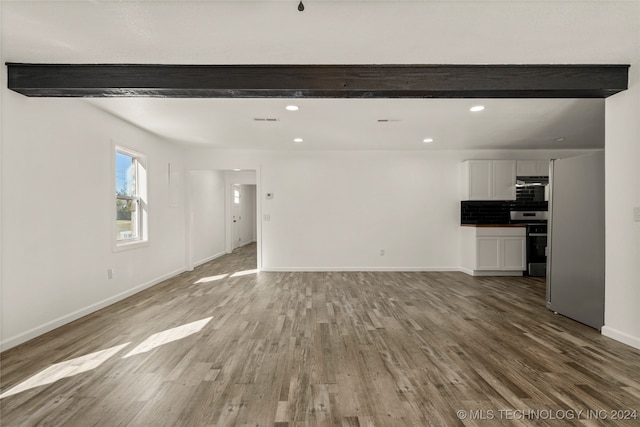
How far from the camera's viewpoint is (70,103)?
11.3 ft

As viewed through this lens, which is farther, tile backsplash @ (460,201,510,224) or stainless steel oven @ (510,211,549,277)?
tile backsplash @ (460,201,510,224)

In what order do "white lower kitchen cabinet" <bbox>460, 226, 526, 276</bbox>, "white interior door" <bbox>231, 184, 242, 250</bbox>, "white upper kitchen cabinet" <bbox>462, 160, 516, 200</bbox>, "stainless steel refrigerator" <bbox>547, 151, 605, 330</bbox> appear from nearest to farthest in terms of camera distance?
"stainless steel refrigerator" <bbox>547, 151, 605, 330</bbox> → "white lower kitchen cabinet" <bbox>460, 226, 526, 276</bbox> → "white upper kitchen cabinet" <bbox>462, 160, 516, 200</bbox> → "white interior door" <bbox>231, 184, 242, 250</bbox>

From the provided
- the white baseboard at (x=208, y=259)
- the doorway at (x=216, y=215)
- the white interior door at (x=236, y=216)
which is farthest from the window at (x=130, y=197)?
the white interior door at (x=236, y=216)

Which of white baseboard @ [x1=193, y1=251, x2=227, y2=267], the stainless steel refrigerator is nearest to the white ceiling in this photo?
the stainless steel refrigerator

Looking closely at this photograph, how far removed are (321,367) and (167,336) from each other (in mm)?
1587

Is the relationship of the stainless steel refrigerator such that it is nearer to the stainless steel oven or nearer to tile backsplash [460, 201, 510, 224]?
the stainless steel oven

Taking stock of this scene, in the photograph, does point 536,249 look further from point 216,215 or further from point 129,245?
point 216,215

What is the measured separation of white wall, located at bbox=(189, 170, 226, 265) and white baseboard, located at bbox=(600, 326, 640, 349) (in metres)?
6.27

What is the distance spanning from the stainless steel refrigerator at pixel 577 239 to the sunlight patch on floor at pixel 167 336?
3.99 m

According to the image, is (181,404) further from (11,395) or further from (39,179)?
(39,179)

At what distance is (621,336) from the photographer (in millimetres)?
2865

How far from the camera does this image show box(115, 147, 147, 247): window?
448 centimetres

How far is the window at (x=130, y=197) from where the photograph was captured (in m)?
4.48

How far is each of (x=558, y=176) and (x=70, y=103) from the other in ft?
18.1
